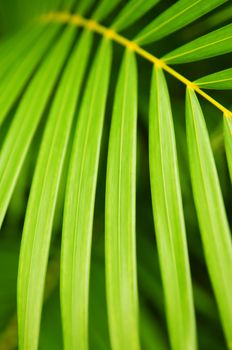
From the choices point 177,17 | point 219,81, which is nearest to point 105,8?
point 177,17

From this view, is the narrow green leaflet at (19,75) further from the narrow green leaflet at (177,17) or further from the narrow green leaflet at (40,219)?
the narrow green leaflet at (177,17)

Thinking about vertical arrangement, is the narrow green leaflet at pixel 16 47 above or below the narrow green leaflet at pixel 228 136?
above

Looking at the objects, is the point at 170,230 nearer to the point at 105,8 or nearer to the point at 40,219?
the point at 40,219

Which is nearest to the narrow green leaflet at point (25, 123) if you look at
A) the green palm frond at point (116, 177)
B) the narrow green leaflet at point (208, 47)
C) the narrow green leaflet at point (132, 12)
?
the green palm frond at point (116, 177)

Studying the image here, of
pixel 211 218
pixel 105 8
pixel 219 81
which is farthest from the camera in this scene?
pixel 105 8

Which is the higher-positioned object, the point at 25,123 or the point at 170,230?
the point at 25,123

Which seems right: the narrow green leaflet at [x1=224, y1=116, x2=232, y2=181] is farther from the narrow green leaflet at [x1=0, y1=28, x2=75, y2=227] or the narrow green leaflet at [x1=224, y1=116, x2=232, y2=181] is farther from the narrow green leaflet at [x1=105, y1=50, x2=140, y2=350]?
the narrow green leaflet at [x1=0, y1=28, x2=75, y2=227]

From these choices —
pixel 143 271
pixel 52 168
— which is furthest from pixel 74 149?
pixel 143 271
